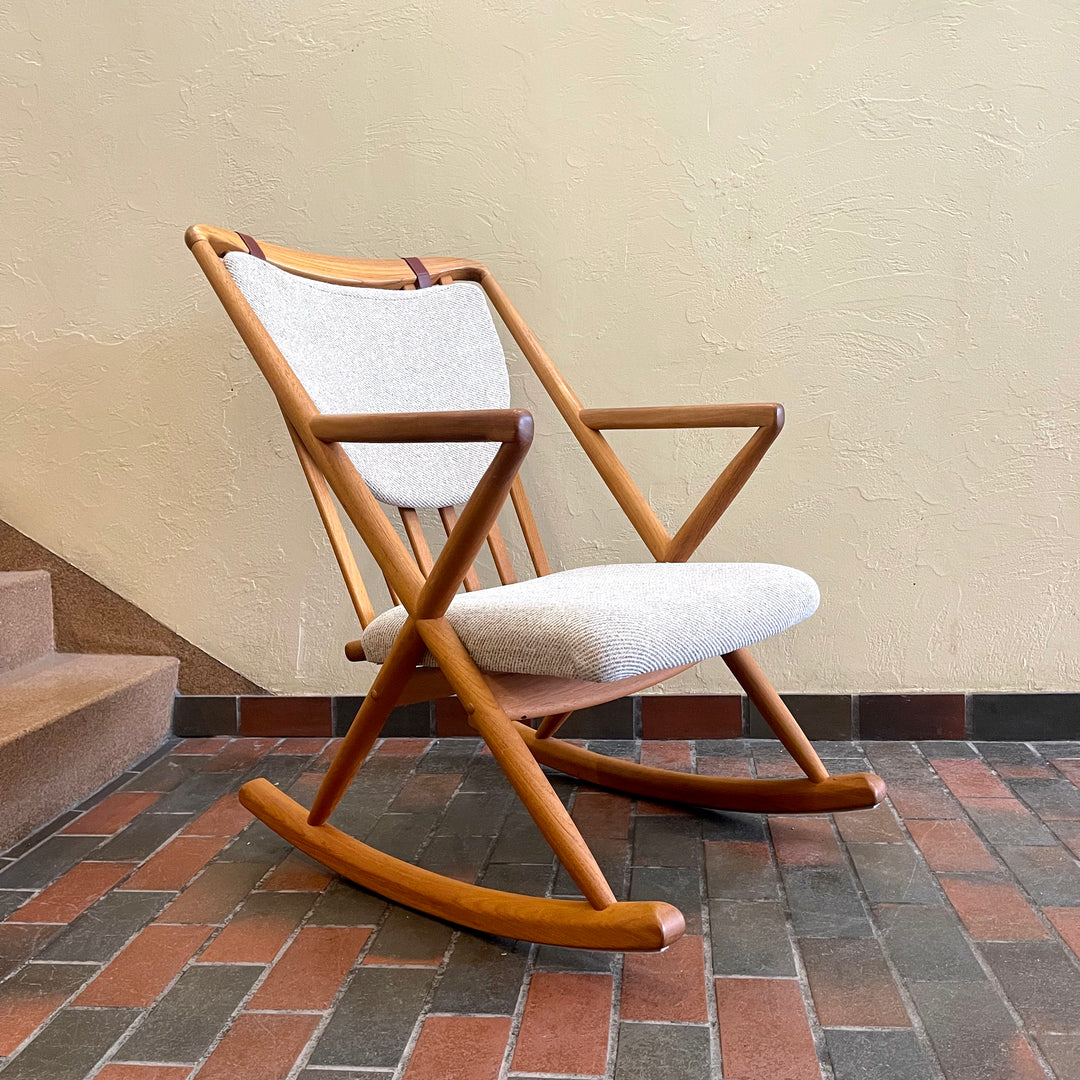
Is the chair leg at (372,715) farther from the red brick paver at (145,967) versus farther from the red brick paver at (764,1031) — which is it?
the red brick paver at (764,1031)

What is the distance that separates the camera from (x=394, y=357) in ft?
5.65

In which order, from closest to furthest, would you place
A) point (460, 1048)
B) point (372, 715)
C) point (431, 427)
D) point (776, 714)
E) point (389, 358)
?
point (460, 1048) → point (431, 427) → point (372, 715) → point (776, 714) → point (389, 358)

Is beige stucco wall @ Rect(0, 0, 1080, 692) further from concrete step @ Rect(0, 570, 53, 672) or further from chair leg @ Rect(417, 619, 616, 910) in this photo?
chair leg @ Rect(417, 619, 616, 910)

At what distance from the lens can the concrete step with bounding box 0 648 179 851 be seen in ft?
5.25

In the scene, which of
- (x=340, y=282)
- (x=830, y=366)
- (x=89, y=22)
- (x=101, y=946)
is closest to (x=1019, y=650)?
(x=830, y=366)

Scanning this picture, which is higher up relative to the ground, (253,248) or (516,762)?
(253,248)

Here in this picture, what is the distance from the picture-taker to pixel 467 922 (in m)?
1.27

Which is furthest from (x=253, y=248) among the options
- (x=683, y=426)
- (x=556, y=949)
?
(x=556, y=949)

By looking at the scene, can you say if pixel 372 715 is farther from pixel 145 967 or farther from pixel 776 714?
pixel 776 714

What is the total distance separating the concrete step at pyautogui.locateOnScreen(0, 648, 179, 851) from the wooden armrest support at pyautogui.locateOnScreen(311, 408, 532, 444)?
0.74 metres

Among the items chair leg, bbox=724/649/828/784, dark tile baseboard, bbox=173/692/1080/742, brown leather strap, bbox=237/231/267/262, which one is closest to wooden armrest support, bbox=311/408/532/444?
brown leather strap, bbox=237/231/267/262

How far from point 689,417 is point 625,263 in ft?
1.58

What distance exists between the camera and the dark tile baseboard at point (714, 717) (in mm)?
1958

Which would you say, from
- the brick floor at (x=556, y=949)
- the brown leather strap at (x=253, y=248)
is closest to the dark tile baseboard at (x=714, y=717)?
the brick floor at (x=556, y=949)
